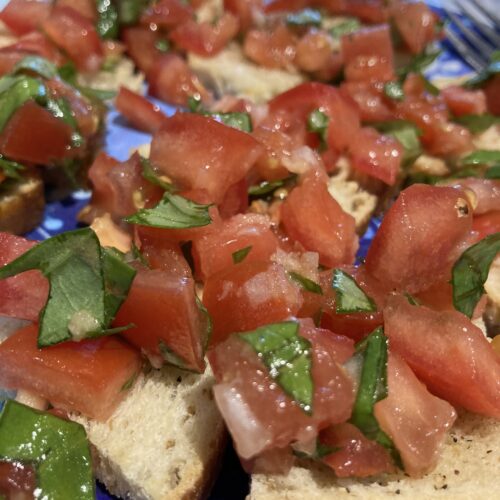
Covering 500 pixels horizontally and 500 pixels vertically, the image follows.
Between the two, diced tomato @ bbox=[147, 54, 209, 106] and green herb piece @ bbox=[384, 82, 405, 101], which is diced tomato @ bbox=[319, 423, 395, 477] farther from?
diced tomato @ bbox=[147, 54, 209, 106]

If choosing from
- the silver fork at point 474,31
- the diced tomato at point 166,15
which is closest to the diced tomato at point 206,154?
the diced tomato at point 166,15

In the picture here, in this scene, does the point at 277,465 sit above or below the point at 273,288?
below

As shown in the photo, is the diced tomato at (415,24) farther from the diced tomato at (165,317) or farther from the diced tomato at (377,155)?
the diced tomato at (165,317)

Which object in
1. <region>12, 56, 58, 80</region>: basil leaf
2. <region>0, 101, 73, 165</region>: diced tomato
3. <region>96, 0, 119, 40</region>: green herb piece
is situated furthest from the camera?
<region>96, 0, 119, 40</region>: green herb piece

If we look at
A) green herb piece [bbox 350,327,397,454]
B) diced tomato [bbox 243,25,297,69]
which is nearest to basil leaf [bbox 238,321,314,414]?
green herb piece [bbox 350,327,397,454]

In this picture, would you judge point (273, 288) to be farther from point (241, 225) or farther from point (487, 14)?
point (487, 14)

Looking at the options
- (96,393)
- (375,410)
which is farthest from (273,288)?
(96,393)

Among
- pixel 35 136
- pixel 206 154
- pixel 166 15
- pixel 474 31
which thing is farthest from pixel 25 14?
pixel 474 31
